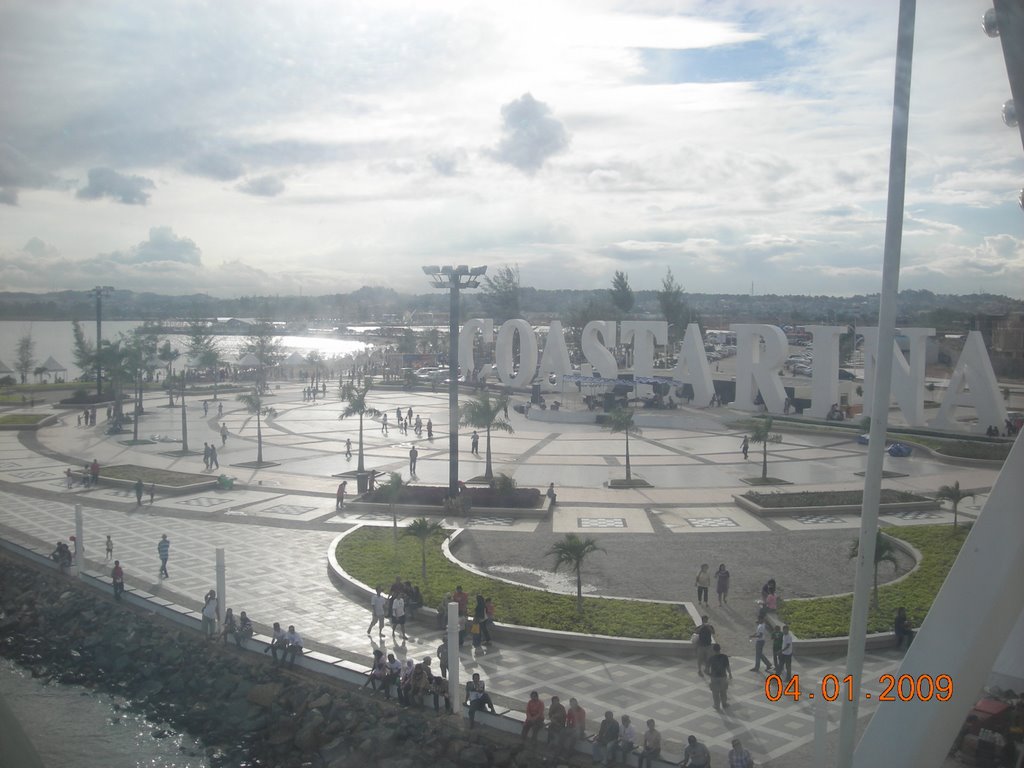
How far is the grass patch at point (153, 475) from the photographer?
79.0 feet

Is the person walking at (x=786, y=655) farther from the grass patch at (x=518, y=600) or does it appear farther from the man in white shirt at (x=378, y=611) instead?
the man in white shirt at (x=378, y=611)

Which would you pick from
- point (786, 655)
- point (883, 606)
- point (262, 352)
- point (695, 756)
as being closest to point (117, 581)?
point (695, 756)

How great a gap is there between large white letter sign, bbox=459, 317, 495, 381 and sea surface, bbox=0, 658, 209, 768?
34.7m

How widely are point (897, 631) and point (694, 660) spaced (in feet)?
9.93

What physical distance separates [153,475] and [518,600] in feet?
50.4

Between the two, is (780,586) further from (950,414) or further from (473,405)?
(950,414)

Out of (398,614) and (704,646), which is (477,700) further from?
(704,646)

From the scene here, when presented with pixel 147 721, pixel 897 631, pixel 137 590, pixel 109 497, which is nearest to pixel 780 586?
pixel 897 631

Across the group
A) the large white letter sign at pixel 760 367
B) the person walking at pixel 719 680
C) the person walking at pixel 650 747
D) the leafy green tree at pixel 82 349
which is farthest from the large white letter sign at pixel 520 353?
the person walking at pixel 650 747

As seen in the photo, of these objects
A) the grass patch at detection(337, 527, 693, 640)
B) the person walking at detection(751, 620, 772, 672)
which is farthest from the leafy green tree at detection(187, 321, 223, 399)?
the person walking at detection(751, 620, 772, 672)

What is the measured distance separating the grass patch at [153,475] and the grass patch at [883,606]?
1750 centimetres

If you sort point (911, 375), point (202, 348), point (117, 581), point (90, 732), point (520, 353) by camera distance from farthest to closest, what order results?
point (202, 348) < point (520, 353) < point (911, 375) < point (117, 581) < point (90, 732)

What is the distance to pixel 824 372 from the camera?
33750 mm

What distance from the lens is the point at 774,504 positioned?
67.1 ft
